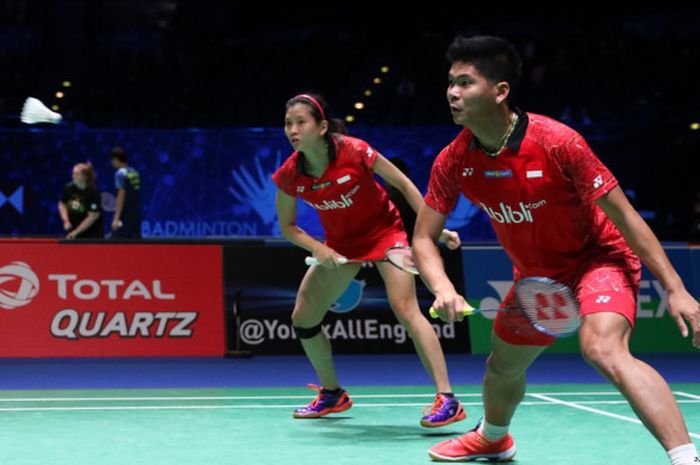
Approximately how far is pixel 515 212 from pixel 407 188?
68.3 inches

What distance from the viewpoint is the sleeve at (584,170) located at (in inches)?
150

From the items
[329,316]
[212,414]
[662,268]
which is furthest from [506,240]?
A: [329,316]

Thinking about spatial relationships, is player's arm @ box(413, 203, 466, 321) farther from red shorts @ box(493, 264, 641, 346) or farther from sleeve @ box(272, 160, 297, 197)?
sleeve @ box(272, 160, 297, 197)

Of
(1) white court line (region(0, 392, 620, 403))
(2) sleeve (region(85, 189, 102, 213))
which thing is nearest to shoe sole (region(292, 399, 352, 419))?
(1) white court line (region(0, 392, 620, 403))

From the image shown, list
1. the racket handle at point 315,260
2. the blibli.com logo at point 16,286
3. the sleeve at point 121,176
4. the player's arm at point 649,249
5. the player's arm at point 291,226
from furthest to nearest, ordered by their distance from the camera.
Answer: the sleeve at point 121,176 → the blibli.com logo at point 16,286 → the player's arm at point 291,226 → the racket handle at point 315,260 → the player's arm at point 649,249

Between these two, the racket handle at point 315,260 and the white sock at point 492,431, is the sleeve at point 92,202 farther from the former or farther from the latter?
the white sock at point 492,431

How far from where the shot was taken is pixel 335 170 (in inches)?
241

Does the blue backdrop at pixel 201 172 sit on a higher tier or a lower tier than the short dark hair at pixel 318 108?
higher

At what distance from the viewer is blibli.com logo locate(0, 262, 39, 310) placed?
9.05 metres

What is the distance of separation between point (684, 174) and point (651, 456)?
12.4 m

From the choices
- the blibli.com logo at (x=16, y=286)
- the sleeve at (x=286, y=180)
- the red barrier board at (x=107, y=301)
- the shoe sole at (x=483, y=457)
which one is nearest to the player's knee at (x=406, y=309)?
the sleeve at (x=286, y=180)

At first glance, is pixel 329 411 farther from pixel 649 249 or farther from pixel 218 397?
pixel 649 249

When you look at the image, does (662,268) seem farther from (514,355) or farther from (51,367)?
(51,367)

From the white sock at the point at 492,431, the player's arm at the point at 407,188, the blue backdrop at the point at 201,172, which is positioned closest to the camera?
the white sock at the point at 492,431
